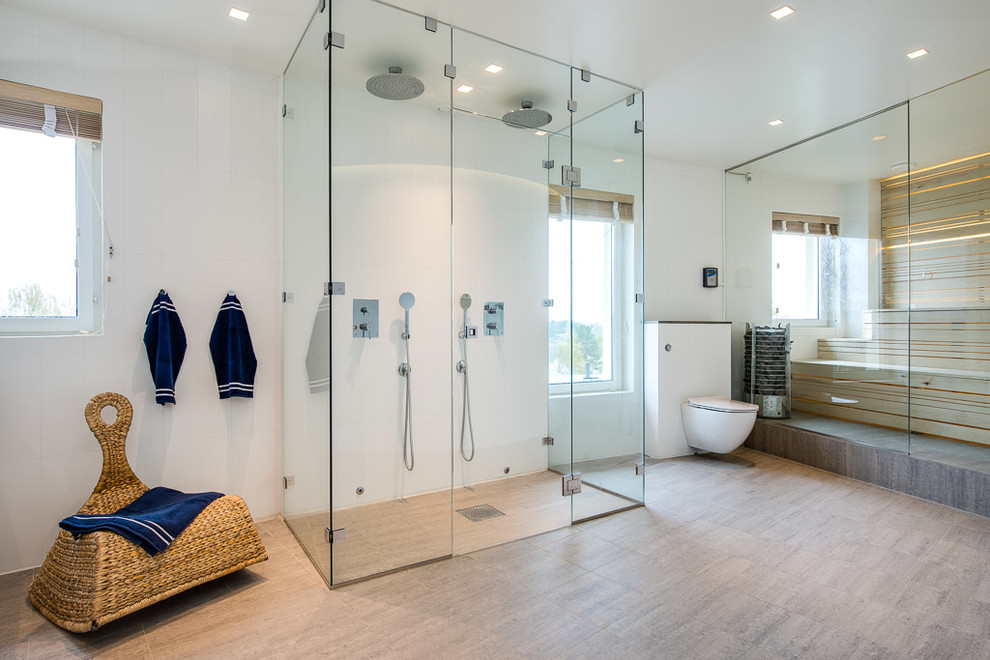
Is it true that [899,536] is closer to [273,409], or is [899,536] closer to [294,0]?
[273,409]

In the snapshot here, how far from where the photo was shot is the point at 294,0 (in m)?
2.27

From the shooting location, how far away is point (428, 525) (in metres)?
2.50

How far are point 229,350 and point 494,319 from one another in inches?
55.1

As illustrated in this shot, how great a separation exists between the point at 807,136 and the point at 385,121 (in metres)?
3.40

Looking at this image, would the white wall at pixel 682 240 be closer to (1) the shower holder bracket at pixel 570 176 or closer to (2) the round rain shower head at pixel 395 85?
(1) the shower holder bracket at pixel 570 176

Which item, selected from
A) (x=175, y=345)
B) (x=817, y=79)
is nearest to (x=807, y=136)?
(x=817, y=79)

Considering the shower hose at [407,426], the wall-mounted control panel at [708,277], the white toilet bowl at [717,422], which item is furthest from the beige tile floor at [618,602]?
the wall-mounted control panel at [708,277]

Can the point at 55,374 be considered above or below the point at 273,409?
above

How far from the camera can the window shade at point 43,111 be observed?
7.72 feet

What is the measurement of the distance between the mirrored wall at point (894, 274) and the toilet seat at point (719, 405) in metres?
0.60

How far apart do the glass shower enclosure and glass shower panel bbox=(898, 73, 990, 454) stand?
1999mm

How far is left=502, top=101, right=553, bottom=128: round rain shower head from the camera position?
2670 mm

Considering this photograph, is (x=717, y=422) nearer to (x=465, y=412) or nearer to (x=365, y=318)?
(x=465, y=412)

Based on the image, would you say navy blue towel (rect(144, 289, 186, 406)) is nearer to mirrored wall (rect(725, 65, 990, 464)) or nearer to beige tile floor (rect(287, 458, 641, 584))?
beige tile floor (rect(287, 458, 641, 584))
